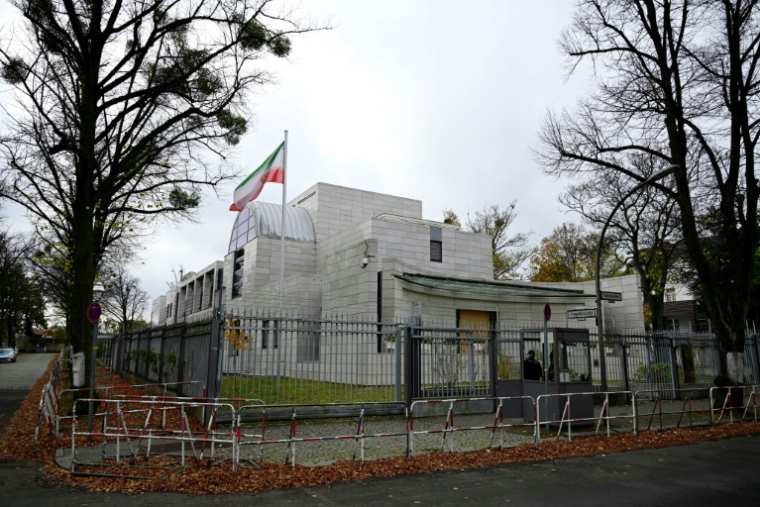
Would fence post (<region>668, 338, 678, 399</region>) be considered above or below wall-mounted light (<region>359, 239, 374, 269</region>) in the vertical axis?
below

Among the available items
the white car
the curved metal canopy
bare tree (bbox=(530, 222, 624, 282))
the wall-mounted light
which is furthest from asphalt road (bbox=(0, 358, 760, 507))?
the white car

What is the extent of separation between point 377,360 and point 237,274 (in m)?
28.1

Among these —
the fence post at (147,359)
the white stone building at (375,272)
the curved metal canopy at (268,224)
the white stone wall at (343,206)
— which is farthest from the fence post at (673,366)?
the curved metal canopy at (268,224)

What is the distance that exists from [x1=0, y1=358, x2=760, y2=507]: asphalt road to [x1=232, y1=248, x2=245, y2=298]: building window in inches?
1228

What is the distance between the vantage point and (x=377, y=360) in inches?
581

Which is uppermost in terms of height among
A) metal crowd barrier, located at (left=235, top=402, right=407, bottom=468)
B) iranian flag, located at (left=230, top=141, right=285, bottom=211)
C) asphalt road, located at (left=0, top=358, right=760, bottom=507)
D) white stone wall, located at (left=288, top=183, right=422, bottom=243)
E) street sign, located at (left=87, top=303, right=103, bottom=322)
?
white stone wall, located at (left=288, top=183, right=422, bottom=243)

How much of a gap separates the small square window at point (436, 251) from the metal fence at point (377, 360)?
59.6 feet

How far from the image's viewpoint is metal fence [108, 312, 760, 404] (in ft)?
42.2

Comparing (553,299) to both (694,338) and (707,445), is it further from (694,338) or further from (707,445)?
(707,445)

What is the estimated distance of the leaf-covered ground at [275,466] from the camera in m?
7.39

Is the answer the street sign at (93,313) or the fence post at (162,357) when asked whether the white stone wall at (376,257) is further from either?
the street sign at (93,313)

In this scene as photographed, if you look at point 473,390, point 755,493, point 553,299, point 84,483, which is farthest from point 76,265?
point 553,299

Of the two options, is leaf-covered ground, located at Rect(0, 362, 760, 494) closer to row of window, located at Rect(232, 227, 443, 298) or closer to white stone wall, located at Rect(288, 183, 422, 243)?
row of window, located at Rect(232, 227, 443, 298)

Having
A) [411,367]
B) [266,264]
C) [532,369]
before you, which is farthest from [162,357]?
[266,264]
